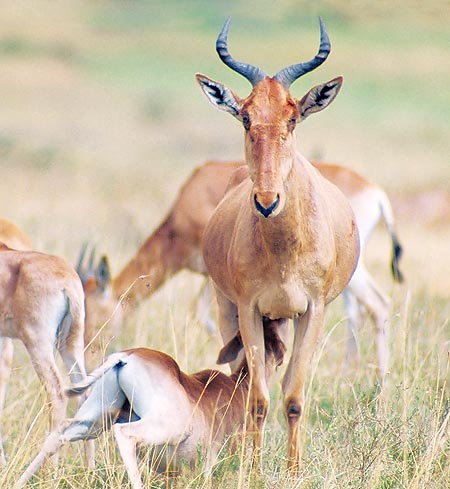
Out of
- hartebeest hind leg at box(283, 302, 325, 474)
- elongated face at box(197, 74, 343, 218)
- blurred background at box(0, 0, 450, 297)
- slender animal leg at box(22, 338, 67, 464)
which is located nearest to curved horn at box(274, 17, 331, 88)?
elongated face at box(197, 74, 343, 218)

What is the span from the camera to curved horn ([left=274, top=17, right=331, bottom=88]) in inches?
234

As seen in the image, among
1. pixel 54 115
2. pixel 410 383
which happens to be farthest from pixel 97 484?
pixel 54 115

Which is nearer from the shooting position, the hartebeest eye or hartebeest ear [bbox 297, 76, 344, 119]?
the hartebeest eye

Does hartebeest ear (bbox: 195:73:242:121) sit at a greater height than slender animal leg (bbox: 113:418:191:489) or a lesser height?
greater

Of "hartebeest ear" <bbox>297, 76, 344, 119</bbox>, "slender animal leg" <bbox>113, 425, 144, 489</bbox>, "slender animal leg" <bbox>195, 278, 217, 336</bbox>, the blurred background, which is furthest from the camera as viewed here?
the blurred background

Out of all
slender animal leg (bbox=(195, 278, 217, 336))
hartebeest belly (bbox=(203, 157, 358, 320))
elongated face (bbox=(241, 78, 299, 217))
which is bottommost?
slender animal leg (bbox=(195, 278, 217, 336))

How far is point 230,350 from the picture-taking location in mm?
6508

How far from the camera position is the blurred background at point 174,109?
1644 cm

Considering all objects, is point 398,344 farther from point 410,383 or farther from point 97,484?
point 97,484

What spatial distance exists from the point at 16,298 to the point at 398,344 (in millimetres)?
3401

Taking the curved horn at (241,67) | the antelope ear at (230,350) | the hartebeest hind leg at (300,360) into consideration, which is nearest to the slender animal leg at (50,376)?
the antelope ear at (230,350)

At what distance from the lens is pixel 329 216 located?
21.1ft

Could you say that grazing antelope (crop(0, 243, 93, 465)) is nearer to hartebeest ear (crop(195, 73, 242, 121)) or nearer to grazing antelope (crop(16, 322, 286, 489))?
grazing antelope (crop(16, 322, 286, 489))

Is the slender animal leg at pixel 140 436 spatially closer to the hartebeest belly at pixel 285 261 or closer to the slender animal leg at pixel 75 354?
the hartebeest belly at pixel 285 261
